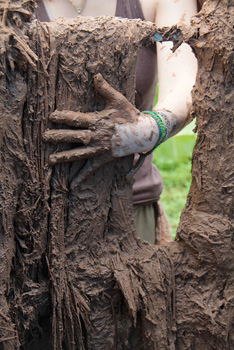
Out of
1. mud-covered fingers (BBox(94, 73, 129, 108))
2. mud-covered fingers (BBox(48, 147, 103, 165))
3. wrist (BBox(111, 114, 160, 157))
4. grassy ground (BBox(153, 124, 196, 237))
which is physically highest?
mud-covered fingers (BBox(94, 73, 129, 108))

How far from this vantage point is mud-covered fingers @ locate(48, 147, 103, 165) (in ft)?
4.26

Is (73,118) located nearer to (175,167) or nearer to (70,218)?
(70,218)

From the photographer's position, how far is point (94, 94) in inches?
53.0

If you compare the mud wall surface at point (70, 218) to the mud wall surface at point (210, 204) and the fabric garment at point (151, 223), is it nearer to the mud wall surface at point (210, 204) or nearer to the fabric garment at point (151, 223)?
the mud wall surface at point (210, 204)

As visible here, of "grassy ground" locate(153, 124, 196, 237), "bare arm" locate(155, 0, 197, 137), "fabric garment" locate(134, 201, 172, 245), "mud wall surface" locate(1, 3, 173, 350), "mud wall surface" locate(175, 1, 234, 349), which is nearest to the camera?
"mud wall surface" locate(1, 3, 173, 350)

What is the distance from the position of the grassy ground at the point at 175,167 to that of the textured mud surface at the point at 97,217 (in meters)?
2.54

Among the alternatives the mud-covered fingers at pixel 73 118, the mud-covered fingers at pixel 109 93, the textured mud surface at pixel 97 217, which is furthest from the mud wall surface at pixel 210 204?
the mud-covered fingers at pixel 73 118

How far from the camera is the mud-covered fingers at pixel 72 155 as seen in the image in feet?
4.26

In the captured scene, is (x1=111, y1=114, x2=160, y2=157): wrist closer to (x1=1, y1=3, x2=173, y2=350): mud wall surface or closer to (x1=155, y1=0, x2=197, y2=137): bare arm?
(x1=1, y1=3, x2=173, y2=350): mud wall surface

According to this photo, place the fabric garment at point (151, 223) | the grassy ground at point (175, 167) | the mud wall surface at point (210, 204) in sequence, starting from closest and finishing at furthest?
the mud wall surface at point (210, 204) < the fabric garment at point (151, 223) < the grassy ground at point (175, 167)

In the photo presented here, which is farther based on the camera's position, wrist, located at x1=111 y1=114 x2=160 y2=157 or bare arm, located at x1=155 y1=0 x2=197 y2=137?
bare arm, located at x1=155 y1=0 x2=197 y2=137

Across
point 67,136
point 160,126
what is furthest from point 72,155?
point 160,126

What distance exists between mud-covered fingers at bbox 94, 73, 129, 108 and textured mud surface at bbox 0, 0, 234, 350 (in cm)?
3

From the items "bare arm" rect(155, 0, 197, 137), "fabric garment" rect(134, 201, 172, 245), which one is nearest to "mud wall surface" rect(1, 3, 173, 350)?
"bare arm" rect(155, 0, 197, 137)
